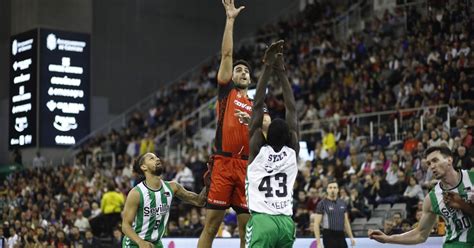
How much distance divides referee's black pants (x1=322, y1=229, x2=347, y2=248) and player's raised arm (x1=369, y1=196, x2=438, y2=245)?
7836 mm

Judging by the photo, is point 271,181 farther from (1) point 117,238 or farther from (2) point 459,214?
(1) point 117,238

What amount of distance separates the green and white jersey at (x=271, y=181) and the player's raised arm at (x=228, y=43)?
4.98 feet

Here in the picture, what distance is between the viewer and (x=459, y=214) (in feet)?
23.8

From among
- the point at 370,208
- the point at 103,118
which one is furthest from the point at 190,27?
the point at 370,208

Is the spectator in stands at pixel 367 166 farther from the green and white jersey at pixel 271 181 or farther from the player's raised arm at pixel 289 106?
the green and white jersey at pixel 271 181

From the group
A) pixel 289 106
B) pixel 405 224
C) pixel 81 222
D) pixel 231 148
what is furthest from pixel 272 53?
pixel 81 222

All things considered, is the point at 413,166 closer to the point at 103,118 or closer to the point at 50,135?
the point at 50,135

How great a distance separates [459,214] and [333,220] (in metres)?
8.51

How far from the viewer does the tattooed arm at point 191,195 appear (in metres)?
9.60

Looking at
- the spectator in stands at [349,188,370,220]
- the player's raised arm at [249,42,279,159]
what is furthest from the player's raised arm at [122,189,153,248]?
Result: the spectator in stands at [349,188,370,220]

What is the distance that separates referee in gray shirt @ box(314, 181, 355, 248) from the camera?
51.2ft

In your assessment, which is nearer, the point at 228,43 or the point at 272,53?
the point at 272,53

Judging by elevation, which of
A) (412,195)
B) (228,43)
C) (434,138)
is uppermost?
(228,43)

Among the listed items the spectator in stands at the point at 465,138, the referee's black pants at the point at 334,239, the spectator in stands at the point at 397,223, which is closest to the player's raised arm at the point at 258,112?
the referee's black pants at the point at 334,239
